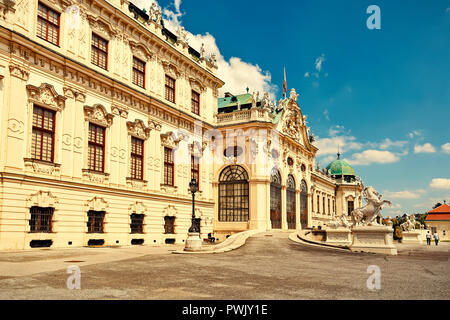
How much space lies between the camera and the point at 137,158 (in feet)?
93.6

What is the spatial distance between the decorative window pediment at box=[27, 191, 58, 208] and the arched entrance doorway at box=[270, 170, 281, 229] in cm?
2273

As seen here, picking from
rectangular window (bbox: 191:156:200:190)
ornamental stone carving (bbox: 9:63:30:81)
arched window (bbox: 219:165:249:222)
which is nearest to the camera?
ornamental stone carving (bbox: 9:63:30:81)

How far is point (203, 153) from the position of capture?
3622 centimetres

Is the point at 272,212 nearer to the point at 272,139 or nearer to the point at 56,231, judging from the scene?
the point at 272,139

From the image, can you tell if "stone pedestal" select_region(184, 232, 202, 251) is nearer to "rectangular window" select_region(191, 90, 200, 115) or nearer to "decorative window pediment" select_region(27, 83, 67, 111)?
"decorative window pediment" select_region(27, 83, 67, 111)

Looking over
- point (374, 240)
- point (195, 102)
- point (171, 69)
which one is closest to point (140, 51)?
point (171, 69)

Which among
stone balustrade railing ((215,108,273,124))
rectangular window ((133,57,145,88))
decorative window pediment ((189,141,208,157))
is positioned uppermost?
rectangular window ((133,57,145,88))

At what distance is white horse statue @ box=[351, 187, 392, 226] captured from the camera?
74.6 ft

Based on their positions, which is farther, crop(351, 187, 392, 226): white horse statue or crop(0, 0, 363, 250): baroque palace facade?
crop(351, 187, 392, 226): white horse statue

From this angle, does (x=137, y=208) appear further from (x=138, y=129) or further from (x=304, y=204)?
(x=304, y=204)

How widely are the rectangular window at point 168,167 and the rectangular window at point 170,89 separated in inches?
168

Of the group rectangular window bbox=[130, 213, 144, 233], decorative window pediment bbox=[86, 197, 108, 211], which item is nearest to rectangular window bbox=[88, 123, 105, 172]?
decorative window pediment bbox=[86, 197, 108, 211]

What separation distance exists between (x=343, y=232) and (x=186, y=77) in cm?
1814

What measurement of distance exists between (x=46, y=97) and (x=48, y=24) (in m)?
4.26
